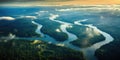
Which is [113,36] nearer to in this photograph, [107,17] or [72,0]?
[107,17]

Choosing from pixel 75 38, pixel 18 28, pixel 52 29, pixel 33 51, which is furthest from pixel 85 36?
pixel 18 28

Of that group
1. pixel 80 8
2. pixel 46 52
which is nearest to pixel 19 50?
pixel 46 52

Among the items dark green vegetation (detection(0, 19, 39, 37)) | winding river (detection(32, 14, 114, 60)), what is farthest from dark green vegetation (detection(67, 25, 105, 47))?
dark green vegetation (detection(0, 19, 39, 37))

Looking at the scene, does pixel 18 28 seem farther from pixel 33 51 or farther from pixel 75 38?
pixel 75 38

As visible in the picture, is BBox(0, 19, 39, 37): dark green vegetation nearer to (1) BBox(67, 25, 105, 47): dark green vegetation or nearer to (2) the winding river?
(2) the winding river

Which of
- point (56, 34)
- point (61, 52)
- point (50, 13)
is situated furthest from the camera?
point (50, 13)

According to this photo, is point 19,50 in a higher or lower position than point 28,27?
lower
